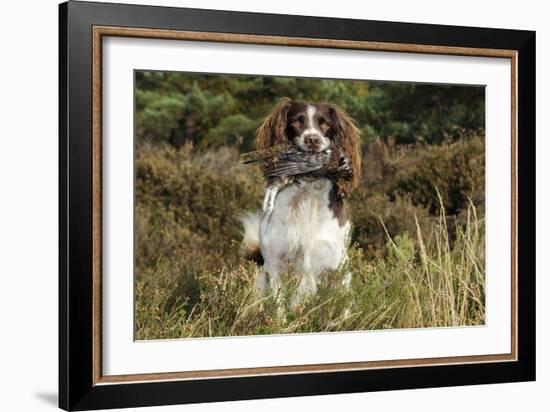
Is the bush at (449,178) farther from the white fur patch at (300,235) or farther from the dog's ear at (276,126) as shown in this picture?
the dog's ear at (276,126)

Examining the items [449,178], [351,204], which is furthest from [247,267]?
[449,178]

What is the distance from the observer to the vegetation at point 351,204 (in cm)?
649

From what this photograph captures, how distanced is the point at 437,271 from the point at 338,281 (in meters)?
0.66

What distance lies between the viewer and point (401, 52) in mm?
6750

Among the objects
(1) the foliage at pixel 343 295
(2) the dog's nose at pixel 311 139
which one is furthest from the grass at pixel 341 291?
(2) the dog's nose at pixel 311 139

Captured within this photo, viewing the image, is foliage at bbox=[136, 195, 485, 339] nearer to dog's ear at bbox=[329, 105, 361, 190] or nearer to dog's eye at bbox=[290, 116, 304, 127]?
dog's ear at bbox=[329, 105, 361, 190]

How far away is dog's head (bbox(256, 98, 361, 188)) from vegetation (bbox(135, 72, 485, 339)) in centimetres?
A: 7

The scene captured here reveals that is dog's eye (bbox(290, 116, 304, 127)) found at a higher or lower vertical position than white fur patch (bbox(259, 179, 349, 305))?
higher

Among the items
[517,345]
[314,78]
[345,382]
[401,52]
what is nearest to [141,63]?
[314,78]

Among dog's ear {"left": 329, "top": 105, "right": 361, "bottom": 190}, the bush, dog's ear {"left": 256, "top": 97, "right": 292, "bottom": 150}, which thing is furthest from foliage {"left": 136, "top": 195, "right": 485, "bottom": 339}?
dog's ear {"left": 256, "top": 97, "right": 292, "bottom": 150}

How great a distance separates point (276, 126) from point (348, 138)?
0.44 meters

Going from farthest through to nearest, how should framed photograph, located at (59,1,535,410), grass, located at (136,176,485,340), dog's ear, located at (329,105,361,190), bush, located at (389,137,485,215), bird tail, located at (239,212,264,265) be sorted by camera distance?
bush, located at (389,137,485,215), dog's ear, located at (329,105,361,190), bird tail, located at (239,212,264,265), grass, located at (136,176,485,340), framed photograph, located at (59,1,535,410)

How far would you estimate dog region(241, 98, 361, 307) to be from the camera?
264 inches

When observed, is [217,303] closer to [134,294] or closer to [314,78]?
[134,294]
